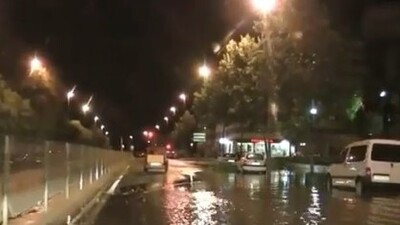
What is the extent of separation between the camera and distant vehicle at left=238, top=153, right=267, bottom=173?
171 feet

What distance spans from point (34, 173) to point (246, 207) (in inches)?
248

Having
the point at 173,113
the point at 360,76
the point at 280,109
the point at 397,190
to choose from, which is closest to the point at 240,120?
the point at 280,109

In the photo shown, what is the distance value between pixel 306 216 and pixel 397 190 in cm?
1000

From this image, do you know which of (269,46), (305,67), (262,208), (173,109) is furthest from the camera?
(173,109)

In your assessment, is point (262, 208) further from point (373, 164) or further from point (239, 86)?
point (239, 86)

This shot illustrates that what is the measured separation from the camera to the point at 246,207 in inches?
860

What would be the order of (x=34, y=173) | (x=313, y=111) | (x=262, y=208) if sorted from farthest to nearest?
(x=313, y=111) → (x=262, y=208) → (x=34, y=173)

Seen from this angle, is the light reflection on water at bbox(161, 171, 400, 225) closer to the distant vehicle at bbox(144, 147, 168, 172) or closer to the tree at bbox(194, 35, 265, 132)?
the tree at bbox(194, 35, 265, 132)

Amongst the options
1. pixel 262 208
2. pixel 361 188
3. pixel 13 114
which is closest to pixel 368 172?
pixel 361 188

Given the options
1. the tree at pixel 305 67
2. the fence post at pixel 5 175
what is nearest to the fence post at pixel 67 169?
the fence post at pixel 5 175

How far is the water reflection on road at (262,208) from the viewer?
18172mm

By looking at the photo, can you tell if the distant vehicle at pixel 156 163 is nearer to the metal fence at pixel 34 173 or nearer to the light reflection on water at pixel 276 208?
the light reflection on water at pixel 276 208

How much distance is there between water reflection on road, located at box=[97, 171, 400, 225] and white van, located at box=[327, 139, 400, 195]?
0.57 metres

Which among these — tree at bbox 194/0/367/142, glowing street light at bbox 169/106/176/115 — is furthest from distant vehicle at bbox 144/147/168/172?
glowing street light at bbox 169/106/176/115
